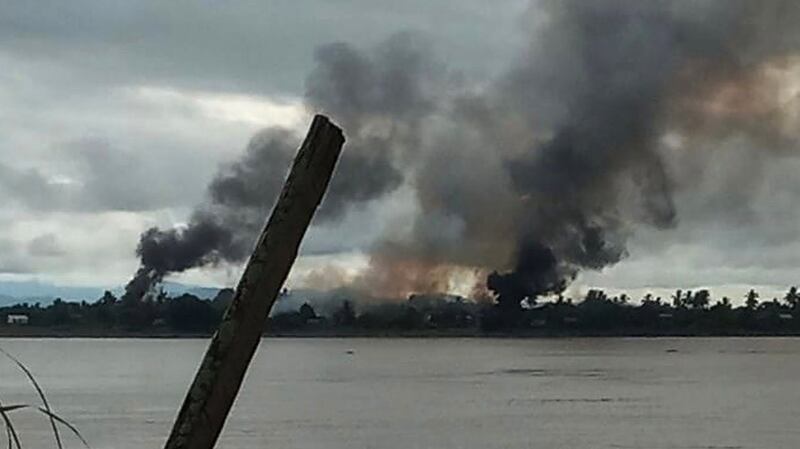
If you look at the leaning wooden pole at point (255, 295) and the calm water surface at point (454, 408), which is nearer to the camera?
the leaning wooden pole at point (255, 295)

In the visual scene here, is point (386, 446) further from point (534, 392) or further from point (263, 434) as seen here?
point (534, 392)

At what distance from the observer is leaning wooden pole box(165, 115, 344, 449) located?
6.88 feet

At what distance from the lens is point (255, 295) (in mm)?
2127

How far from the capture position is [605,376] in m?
160

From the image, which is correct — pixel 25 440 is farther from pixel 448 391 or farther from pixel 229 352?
pixel 229 352

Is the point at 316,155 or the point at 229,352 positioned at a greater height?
the point at 316,155

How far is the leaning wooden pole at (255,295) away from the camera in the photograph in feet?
6.88

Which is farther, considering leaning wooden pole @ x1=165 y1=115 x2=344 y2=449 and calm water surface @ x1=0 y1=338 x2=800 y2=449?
calm water surface @ x1=0 y1=338 x2=800 y2=449

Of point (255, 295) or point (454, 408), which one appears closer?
point (255, 295)

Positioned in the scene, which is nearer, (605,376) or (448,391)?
(448,391)

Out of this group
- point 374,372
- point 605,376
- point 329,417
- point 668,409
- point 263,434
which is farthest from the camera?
point 374,372

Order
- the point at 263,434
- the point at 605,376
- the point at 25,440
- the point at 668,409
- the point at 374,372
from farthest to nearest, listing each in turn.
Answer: the point at 374,372
the point at 605,376
the point at 668,409
the point at 263,434
the point at 25,440

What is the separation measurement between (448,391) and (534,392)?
650cm

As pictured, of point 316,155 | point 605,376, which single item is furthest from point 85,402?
point 316,155
